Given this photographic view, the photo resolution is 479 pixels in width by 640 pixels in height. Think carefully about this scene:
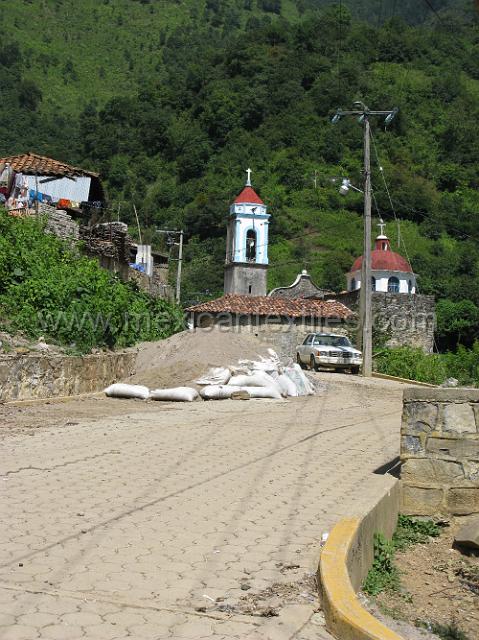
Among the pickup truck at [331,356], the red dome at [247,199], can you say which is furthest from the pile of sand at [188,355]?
the red dome at [247,199]

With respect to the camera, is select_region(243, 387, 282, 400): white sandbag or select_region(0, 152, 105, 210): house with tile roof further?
select_region(0, 152, 105, 210): house with tile roof

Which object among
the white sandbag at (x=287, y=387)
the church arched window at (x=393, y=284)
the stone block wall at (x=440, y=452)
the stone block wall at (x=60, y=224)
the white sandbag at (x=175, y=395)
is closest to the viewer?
the stone block wall at (x=440, y=452)

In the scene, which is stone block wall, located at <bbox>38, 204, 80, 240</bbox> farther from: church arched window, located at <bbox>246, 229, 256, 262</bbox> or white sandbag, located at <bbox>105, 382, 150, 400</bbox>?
church arched window, located at <bbox>246, 229, 256, 262</bbox>

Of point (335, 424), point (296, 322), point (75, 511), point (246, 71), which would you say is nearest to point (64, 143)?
point (246, 71)

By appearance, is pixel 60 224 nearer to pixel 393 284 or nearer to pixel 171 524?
pixel 171 524

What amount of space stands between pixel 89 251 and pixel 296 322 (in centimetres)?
1031

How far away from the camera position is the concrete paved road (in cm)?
386

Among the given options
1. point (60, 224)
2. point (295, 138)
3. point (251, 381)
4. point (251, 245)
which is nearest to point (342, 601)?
point (251, 381)

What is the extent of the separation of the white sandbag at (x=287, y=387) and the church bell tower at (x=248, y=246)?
37.4 meters

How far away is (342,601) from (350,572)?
2.22 ft

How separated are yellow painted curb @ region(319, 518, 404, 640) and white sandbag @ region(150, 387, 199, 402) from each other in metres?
10.4

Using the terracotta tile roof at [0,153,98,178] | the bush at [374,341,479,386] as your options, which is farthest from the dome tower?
the terracotta tile roof at [0,153,98,178]

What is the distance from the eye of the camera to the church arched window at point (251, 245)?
55.3 metres

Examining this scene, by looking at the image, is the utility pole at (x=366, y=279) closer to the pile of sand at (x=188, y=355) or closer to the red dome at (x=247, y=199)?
the pile of sand at (x=188, y=355)
